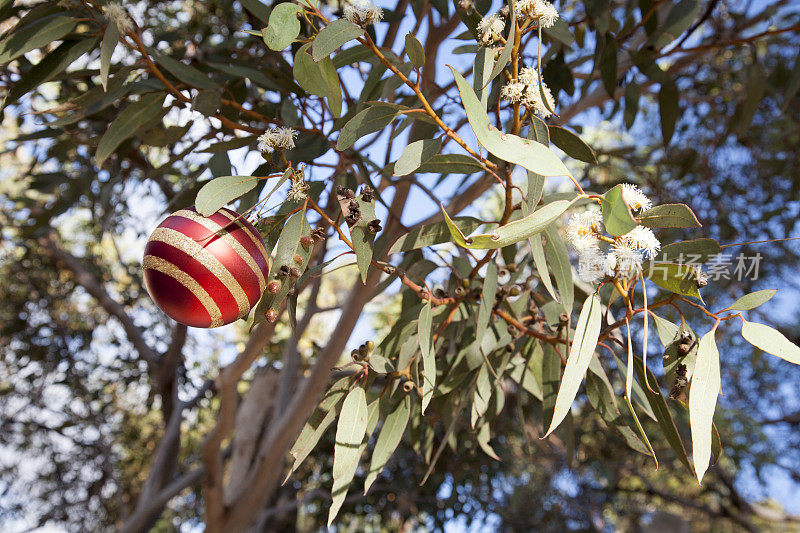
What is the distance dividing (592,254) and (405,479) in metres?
2.50

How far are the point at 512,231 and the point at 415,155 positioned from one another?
0.23m

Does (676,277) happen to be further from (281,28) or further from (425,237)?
(281,28)

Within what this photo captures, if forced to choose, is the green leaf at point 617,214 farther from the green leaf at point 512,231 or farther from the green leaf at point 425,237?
the green leaf at point 425,237

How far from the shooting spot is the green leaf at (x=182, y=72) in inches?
49.7

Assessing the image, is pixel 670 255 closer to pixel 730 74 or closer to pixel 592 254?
pixel 592 254

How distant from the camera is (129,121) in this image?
1.26m

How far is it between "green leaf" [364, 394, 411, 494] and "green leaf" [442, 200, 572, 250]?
54 cm

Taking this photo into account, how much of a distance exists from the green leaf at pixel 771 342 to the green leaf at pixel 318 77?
0.71 meters

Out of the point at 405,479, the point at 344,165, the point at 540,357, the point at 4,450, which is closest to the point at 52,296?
the point at 4,450

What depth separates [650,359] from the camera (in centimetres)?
328

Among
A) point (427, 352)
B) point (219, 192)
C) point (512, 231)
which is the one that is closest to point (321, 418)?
point (427, 352)

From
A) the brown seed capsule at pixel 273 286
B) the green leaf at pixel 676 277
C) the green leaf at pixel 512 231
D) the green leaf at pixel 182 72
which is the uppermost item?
the green leaf at pixel 182 72

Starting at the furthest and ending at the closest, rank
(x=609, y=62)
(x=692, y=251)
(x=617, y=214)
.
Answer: (x=609, y=62), (x=692, y=251), (x=617, y=214)

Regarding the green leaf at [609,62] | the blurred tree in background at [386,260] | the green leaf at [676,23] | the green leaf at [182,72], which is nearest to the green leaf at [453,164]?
the blurred tree in background at [386,260]
